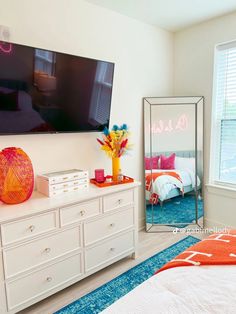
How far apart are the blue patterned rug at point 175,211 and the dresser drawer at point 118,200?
803 mm

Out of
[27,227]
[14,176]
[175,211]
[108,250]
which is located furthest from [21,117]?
[175,211]

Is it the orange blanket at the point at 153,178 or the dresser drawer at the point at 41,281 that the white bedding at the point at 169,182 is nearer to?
the orange blanket at the point at 153,178

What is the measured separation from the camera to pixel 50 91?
204 cm

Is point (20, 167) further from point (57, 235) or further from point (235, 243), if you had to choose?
point (235, 243)

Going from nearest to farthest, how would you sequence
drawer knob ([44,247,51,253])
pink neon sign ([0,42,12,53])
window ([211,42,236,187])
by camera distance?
1. pink neon sign ([0,42,12,53])
2. drawer knob ([44,247,51,253])
3. window ([211,42,236,187])

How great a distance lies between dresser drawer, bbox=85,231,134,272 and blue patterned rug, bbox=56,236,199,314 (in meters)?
0.17

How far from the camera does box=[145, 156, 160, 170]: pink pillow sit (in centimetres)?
302

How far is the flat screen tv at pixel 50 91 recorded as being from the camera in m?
1.82

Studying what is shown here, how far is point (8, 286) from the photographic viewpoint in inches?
65.5

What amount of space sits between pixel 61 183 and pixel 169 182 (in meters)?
1.47

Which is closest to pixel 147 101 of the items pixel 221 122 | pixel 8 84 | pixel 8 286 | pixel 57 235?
pixel 221 122

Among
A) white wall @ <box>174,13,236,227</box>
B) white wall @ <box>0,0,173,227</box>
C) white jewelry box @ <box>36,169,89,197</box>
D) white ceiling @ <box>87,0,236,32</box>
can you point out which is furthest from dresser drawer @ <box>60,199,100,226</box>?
white ceiling @ <box>87,0,236,32</box>

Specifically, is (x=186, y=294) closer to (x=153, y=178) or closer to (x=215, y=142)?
(x=153, y=178)

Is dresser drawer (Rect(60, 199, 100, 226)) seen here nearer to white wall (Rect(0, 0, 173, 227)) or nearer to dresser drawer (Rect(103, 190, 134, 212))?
dresser drawer (Rect(103, 190, 134, 212))
